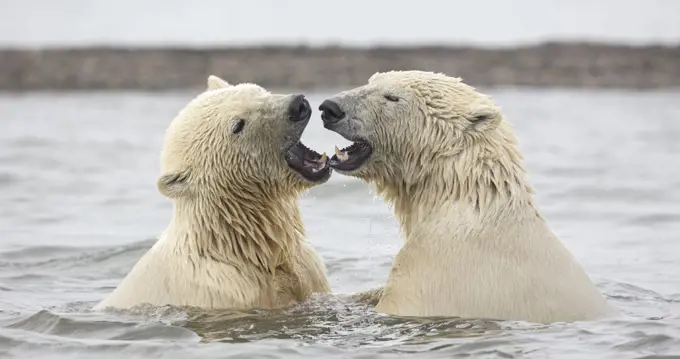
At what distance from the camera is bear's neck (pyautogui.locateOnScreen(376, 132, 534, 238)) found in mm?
7230

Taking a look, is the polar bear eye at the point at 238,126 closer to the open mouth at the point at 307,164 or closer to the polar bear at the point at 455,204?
the open mouth at the point at 307,164

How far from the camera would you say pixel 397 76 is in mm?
7727

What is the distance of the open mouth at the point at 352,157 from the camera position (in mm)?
7527

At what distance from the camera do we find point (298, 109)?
25.0 feet

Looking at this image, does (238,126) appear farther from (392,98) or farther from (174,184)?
(392,98)

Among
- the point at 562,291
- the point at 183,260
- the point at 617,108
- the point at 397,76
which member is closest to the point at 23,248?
the point at 183,260

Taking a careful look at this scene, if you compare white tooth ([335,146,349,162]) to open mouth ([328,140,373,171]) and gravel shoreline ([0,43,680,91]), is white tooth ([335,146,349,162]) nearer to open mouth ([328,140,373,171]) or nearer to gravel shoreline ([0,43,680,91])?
open mouth ([328,140,373,171])

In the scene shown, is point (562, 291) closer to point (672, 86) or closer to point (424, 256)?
point (424, 256)

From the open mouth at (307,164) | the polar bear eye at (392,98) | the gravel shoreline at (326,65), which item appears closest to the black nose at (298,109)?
the open mouth at (307,164)

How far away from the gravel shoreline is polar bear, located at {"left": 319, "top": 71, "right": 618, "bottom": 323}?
1499 cm

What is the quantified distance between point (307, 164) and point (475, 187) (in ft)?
3.54

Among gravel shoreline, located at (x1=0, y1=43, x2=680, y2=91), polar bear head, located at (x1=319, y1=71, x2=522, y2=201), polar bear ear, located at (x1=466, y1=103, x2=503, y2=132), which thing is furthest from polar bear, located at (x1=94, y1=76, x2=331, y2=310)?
gravel shoreline, located at (x1=0, y1=43, x2=680, y2=91)

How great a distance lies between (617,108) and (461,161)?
603 inches

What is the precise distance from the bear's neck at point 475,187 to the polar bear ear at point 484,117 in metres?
0.11
